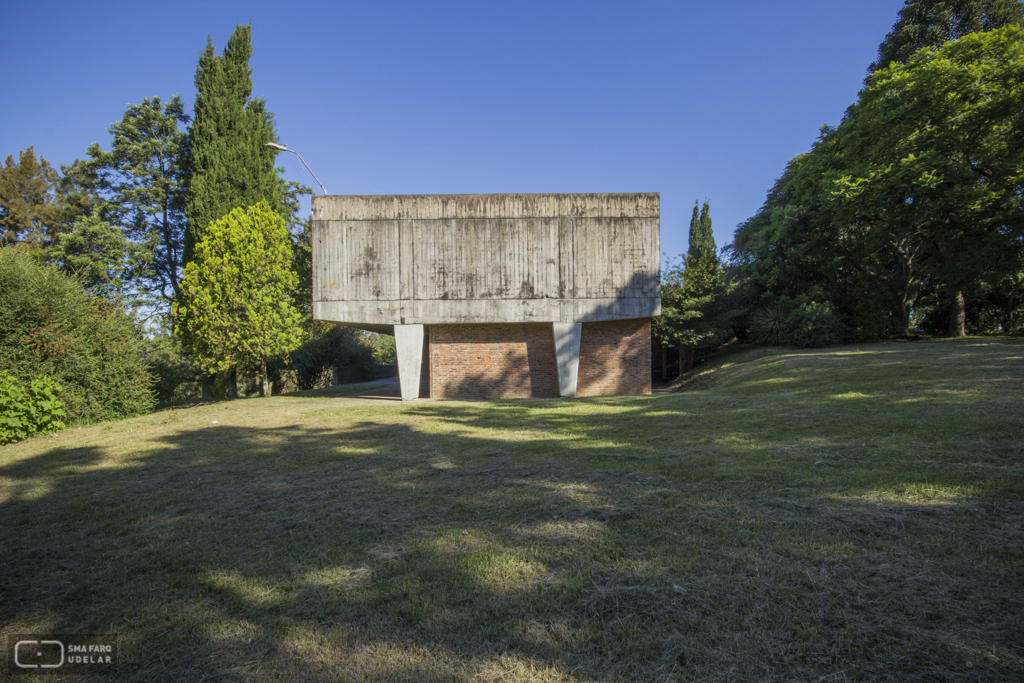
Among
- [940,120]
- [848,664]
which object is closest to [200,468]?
[848,664]

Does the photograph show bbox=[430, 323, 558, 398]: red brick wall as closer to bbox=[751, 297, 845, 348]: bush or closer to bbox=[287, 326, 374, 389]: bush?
bbox=[751, 297, 845, 348]: bush

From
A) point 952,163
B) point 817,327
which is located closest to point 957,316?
point 817,327

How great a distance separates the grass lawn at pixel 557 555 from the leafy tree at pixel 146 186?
871 inches

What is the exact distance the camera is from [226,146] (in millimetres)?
22766

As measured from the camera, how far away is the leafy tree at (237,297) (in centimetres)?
1688

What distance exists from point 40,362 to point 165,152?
19.0 metres

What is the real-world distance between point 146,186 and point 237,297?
48.6 feet

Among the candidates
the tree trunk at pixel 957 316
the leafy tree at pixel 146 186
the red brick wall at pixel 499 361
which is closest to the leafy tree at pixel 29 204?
the leafy tree at pixel 146 186

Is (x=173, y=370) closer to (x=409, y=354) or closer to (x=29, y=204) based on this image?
(x=29, y=204)

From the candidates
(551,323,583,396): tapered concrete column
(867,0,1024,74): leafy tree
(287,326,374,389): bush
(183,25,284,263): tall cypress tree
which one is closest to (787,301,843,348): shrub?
(551,323,583,396): tapered concrete column

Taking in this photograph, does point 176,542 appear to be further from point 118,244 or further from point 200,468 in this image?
point 118,244

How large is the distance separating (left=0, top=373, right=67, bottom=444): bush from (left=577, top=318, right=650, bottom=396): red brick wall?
14.3 meters

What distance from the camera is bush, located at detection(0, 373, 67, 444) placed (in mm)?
10070

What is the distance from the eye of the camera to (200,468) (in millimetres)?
7199
